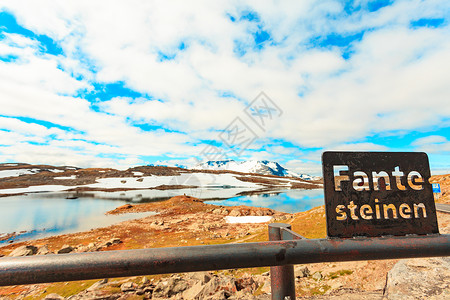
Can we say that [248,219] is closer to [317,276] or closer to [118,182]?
[317,276]

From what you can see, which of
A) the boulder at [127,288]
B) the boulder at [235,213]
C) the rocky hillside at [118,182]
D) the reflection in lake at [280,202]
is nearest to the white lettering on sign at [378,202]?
the boulder at [127,288]

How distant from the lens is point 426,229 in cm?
158

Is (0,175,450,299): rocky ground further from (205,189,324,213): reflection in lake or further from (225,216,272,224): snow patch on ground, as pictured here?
(205,189,324,213): reflection in lake

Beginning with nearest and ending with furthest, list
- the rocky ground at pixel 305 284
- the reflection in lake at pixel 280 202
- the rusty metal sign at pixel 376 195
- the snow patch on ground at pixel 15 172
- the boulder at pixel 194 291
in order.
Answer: the rusty metal sign at pixel 376 195
the rocky ground at pixel 305 284
the boulder at pixel 194 291
the reflection in lake at pixel 280 202
the snow patch on ground at pixel 15 172

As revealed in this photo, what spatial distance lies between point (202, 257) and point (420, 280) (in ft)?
15.6

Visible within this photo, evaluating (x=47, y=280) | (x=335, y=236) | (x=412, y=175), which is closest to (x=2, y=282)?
(x=47, y=280)

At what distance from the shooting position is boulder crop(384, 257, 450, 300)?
130 inches

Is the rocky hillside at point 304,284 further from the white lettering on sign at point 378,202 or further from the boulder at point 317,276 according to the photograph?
the white lettering on sign at point 378,202

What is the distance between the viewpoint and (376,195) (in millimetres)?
1606

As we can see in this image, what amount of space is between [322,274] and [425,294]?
3755 mm

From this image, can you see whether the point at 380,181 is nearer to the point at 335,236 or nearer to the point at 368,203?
the point at 368,203

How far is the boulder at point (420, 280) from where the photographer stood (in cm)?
331

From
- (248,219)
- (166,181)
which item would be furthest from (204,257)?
(166,181)

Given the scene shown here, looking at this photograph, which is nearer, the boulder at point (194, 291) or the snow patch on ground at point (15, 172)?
the boulder at point (194, 291)
